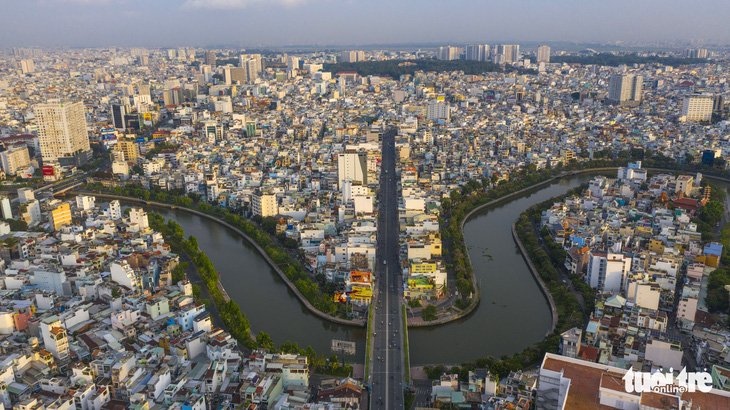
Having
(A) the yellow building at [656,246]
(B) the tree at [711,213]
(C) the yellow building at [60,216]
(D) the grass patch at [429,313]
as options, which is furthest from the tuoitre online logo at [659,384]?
(C) the yellow building at [60,216]

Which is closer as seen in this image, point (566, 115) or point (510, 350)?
point (510, 350)

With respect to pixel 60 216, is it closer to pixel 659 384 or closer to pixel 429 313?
pixel 429 313

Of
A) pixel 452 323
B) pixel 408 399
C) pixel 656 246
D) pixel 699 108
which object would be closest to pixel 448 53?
pixel 699 108

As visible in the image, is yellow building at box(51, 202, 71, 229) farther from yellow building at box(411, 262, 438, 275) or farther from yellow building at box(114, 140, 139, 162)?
yellow building at box(411, 262, 438, 275)

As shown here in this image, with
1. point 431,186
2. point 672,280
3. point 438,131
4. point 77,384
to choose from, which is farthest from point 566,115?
point 77,384

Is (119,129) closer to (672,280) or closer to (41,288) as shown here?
(41,288)

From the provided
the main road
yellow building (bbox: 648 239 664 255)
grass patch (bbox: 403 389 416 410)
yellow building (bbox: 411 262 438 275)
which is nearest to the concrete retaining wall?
the main road
